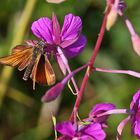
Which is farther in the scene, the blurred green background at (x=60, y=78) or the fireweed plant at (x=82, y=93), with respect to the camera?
the blurred green background at (x=60, y=78)

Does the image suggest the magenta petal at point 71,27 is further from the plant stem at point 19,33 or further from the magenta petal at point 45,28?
the plant stem at point 19,33

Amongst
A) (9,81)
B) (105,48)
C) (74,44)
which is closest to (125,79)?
(105,48)

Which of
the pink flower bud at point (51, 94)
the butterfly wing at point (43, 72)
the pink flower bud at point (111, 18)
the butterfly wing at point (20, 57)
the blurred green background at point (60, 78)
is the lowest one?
the blurred green background at point (60, 78)

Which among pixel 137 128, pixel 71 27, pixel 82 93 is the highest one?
pixel 71 27

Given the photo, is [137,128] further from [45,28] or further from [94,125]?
[45,28]

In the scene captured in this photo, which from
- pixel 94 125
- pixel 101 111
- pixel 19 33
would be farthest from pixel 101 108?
pixel 19 33

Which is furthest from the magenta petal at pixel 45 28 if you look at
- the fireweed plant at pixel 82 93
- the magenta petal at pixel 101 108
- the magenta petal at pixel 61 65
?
the magenta petal at pixel 101 108
